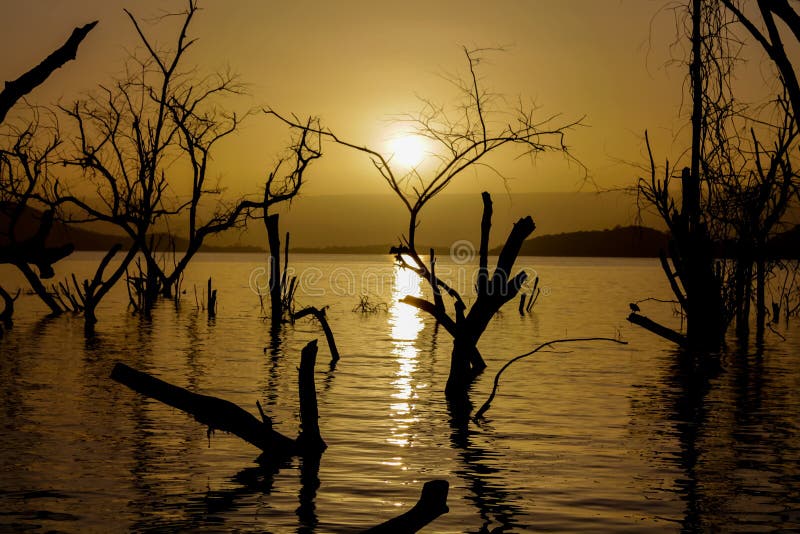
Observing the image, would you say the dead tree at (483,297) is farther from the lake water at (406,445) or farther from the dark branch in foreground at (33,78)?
the dark branch in foreground at (33,78)

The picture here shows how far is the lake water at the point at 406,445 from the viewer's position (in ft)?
32.6

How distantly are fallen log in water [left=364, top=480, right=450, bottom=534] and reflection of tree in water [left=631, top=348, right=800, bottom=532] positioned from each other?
4.61 metres

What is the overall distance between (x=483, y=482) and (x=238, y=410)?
112 inches

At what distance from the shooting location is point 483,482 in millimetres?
11438

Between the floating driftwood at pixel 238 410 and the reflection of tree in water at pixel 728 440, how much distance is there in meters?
4.23

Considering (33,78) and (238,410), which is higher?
(33,78)

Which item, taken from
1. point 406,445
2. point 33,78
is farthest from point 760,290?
point 33,78

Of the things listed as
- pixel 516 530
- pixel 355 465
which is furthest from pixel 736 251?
pixel 516 530

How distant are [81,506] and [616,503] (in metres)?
5.38

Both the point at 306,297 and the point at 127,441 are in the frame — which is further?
the point at 306,297

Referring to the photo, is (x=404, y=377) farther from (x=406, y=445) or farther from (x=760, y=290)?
(x=760, y=290)

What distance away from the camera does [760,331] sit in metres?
33.8

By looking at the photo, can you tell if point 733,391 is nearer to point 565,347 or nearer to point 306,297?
point 565,347

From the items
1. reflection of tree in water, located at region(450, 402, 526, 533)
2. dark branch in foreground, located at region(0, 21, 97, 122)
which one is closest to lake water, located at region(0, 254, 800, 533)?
reflection of tree in water, located at region(450, 402, 526, 533)
